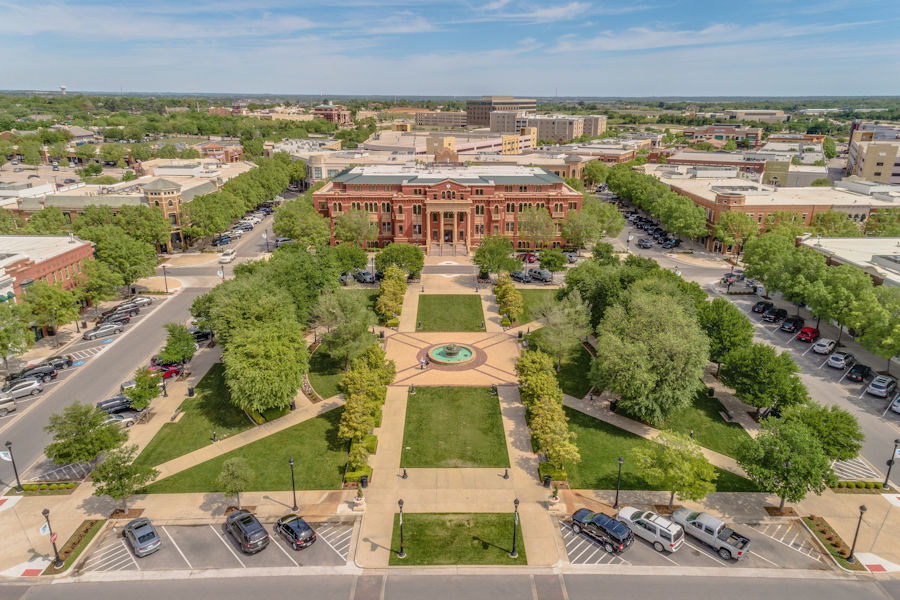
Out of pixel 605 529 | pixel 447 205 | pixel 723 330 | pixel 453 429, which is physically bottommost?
pixel 453 429

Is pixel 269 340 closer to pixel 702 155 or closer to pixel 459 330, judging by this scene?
pixel 459 330

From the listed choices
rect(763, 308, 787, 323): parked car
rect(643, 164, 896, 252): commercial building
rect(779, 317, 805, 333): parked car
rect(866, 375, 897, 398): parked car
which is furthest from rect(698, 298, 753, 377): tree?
rect(643, 164, 896, 252): commercial building

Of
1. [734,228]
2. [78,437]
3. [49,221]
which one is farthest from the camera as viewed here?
[734,228]

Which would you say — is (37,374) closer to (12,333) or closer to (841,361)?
(12,333)

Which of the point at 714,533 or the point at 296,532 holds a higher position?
the point at 714,533

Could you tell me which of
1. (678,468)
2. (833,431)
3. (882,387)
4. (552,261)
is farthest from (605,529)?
(552,261)

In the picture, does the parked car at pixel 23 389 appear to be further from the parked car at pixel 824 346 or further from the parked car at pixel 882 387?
the parked car at pixel 824 346

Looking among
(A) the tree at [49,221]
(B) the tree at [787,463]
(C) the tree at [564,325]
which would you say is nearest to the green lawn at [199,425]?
(C) the tree at [564,325]
